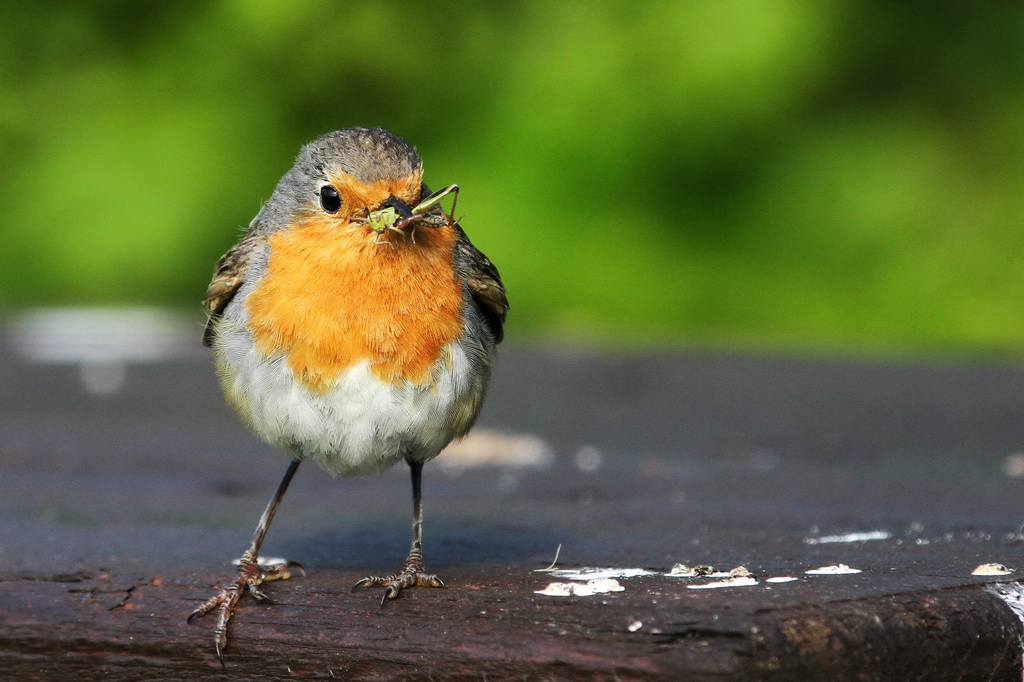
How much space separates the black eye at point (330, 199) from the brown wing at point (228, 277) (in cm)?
26

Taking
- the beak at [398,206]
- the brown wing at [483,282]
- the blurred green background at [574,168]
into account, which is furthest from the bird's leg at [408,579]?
the blurred green background at [574,168]

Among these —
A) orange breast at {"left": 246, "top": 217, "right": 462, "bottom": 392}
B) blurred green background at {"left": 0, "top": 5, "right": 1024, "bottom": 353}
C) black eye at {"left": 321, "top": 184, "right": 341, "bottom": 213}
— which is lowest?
orange breast at {"left": 246, "top": 217, "right": 462, "bottom": 392}

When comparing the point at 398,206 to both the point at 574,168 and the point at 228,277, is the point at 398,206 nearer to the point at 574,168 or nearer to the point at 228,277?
the point at 228,277

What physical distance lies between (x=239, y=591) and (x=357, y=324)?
0.51 metres

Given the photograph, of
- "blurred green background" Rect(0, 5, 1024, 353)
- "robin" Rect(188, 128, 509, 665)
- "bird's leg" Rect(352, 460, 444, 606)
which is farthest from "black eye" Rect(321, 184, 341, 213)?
"blurred green background" Rect(0, 5, 1024, 353)

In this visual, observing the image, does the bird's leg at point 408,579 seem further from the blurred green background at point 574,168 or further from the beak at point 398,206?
the blurred green background at point 574,168

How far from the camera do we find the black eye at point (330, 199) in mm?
2424

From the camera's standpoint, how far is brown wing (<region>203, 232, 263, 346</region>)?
2668 millimetres

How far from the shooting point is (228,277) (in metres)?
2.71

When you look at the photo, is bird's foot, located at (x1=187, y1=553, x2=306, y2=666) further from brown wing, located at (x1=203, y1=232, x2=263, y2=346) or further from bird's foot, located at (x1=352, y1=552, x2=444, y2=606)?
brown wing, located at (x1=203, y1=232, x2=263, y2=346)

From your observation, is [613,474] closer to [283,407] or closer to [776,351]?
[283,407]

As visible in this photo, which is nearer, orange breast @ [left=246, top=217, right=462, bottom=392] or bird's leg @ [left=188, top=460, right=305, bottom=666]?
bird's leg @ [left=188, top=460, right=305, bottom=666]

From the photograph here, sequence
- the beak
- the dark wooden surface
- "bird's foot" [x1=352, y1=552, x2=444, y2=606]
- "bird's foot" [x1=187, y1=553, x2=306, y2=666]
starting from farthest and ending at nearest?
the beak
"bird's foot" [x1=352, y1=552, x2=444, y2=606]
"bird's foot" [x1=187, y1=553, x2=306, y2=666]
the dark wooden surface

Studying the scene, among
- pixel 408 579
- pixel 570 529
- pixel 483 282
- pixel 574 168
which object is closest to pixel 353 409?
pixel 408 579
